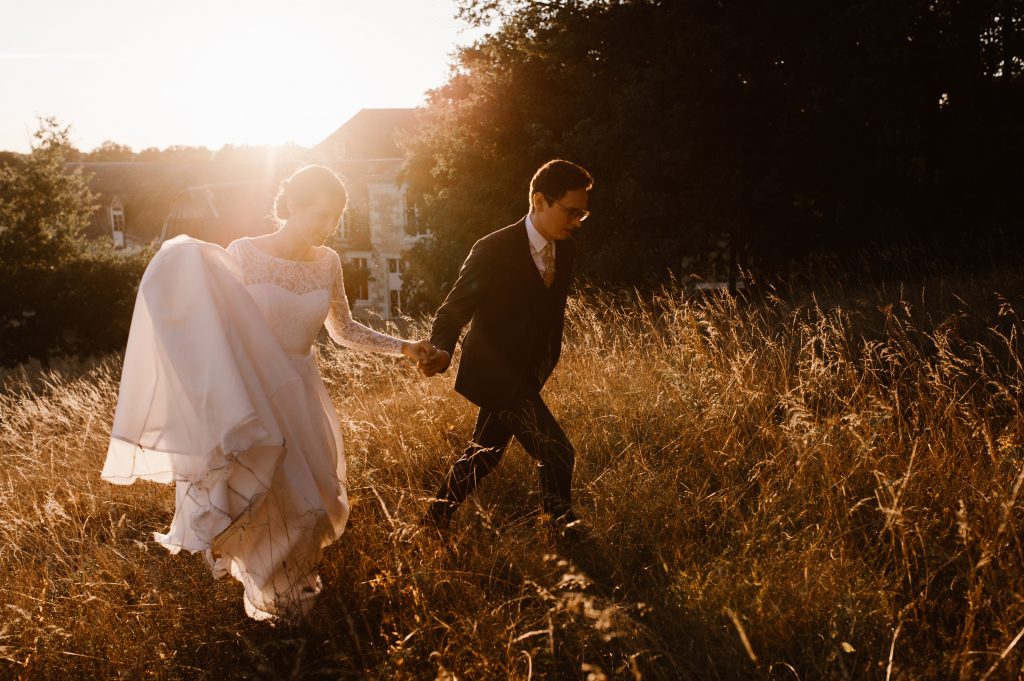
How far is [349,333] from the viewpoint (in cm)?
397

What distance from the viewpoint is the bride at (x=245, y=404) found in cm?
300

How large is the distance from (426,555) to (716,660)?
49.6 inches

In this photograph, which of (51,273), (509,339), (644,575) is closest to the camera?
(644,575)

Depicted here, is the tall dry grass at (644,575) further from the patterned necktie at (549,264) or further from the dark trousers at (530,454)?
the patterned necktie at (549,264)

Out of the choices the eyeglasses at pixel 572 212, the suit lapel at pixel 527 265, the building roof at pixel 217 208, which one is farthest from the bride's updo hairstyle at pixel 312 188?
the building roof at pixel 217 208

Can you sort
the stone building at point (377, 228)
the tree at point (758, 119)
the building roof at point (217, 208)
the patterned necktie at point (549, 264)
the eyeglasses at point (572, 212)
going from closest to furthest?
the eyeglasses at point (572, 212) < the patterned necktie at point (549, 264) < the tree at point (758, 119) < the stone building at point (377, 228) < the building roof at point (217, 208)

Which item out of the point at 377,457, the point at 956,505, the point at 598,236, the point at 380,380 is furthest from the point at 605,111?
the point at 956,505

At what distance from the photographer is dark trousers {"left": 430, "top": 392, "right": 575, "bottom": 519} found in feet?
11.8

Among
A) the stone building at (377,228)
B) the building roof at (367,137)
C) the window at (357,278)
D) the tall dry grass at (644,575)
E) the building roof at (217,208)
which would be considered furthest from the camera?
the building roof at (217,208)

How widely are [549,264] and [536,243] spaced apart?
13 cm

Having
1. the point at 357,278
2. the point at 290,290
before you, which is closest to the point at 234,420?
the point at 290,290

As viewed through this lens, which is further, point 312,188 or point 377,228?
point 377,228

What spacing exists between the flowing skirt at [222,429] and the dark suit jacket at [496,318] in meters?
0.82

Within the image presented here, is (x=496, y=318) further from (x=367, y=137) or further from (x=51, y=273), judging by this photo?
(x=367, y=137)
